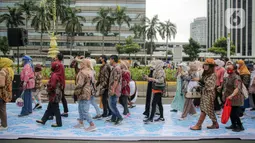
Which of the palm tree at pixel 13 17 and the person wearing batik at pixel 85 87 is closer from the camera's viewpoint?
the person wearing batik at pixel 85 87

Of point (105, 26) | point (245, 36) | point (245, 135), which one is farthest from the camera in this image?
point (245, 36)

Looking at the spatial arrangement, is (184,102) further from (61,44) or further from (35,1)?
(61,44)

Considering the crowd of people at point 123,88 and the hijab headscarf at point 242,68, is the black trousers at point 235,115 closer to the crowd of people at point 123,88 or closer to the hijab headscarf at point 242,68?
the crowd of people at point 123,88

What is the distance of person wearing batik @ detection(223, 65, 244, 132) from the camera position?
7523mm

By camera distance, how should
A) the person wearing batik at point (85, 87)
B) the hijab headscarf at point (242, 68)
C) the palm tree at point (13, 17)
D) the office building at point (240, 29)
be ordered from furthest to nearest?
the office building at point (240, 29) < the palm tree at point (13, 17) < the hijab headscarf at point (242, 68) < the person wearing batik at point (85, 87)

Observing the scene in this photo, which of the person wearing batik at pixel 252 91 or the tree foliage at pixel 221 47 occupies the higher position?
the tree foliage at pixel 221 47

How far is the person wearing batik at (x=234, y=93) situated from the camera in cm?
752

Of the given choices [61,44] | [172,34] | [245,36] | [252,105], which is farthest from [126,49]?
[252,105]

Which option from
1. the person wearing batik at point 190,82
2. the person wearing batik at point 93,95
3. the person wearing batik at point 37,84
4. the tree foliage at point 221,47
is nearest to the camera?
the person wearing batik at point 93,95

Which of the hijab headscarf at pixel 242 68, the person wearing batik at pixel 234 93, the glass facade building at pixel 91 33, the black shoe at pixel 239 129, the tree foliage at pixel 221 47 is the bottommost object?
the black shoe at pixel 239 129

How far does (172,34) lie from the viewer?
75500 millimetres

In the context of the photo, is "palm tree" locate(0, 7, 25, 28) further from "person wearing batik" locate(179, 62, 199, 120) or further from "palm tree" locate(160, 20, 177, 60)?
"person wearing batik" locate(179, 62, 199, 120)

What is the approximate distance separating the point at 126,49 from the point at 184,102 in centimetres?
5604

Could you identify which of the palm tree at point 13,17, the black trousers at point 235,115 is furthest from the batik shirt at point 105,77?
the palm tree at point 13,17
